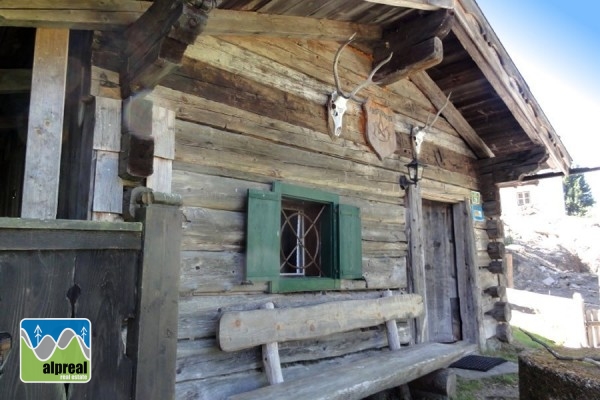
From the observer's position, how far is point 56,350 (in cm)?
110

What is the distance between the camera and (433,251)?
6879mm

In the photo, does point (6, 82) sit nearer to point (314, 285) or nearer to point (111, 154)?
point (111, 154)

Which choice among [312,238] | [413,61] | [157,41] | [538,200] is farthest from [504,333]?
[538,200]

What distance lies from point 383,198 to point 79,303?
14.6 feet

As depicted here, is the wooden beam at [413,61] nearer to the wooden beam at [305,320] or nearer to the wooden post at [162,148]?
the wooden beam at [305,320]

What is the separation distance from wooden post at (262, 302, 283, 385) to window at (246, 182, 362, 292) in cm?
51

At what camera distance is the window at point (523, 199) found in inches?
1238

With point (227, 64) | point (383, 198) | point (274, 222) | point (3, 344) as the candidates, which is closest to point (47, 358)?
point (3, 344)

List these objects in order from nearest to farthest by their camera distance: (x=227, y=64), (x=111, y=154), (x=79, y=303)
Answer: (x=79, y=303) < (x=111, y=154) < (x=227, y=64)

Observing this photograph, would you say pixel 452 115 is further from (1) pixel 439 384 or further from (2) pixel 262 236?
(2) pixel 262 236

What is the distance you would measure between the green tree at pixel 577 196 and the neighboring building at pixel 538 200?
7.61 metres

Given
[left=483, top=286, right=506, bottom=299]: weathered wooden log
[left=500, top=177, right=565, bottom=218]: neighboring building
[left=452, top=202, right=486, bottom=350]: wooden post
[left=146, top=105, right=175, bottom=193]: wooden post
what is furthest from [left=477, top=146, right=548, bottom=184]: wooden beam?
[left=500, top=177, right=565, bottom=218]: neighboring building

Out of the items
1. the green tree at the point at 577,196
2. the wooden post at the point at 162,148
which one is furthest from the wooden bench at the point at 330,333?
the green tree at the point at 577,196

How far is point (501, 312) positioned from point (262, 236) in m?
5.14
